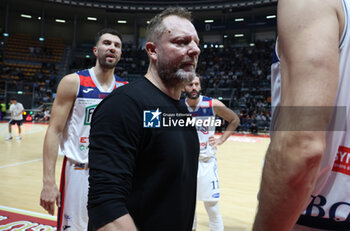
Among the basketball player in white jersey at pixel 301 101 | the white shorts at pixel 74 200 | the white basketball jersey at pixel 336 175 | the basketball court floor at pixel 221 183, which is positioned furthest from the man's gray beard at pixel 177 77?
the basketball court floor at pixel 221 183

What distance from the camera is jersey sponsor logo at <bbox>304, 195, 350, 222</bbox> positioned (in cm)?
101

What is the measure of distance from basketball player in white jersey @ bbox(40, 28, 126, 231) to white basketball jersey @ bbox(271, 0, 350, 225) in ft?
6.97

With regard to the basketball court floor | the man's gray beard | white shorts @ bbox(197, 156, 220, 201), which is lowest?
the basketball court floor

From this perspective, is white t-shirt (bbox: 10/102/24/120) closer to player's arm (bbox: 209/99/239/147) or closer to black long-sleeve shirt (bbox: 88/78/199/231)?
player's arm (bbox: 209/99/239/147)

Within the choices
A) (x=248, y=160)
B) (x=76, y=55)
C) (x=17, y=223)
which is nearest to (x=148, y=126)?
(x=17, y=223)

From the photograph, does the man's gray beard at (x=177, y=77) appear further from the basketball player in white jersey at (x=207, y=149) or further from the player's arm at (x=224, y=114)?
the player's arm at (x=224, y=114)

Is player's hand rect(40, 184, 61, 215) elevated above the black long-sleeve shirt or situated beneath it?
situated beneath

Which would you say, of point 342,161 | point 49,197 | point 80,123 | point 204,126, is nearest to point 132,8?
point 204,126

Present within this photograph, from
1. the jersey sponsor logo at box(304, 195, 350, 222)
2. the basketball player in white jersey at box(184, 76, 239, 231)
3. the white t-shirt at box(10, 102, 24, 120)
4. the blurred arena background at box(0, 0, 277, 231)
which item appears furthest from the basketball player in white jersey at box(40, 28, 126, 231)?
the blurred arena background at box(0, 0, 277, 231)

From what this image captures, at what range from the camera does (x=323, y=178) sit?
3.30 ft

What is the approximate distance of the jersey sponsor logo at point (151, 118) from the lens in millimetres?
1333

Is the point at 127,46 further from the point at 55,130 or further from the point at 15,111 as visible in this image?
the point at 55,130

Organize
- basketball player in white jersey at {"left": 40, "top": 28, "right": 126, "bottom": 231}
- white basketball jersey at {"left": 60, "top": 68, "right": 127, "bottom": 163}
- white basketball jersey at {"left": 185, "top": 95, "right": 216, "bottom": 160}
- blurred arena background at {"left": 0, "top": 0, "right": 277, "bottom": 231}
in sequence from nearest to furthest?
basketball player in white jersey at {"left": 40, "top": 28, "right": 126, "bottom": 231}, white basketball jersey at {"left": 60, "top": 68, "right": 127, "bottom": 163}, white basketball jersey at {"left": 185, "top": 95, "right": 216, "bottom": 160}, blurred arena background at {"left": 0, "top": 0, "right": 277, "bottom": 231}

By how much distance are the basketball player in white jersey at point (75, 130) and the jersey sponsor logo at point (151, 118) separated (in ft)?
5.06
